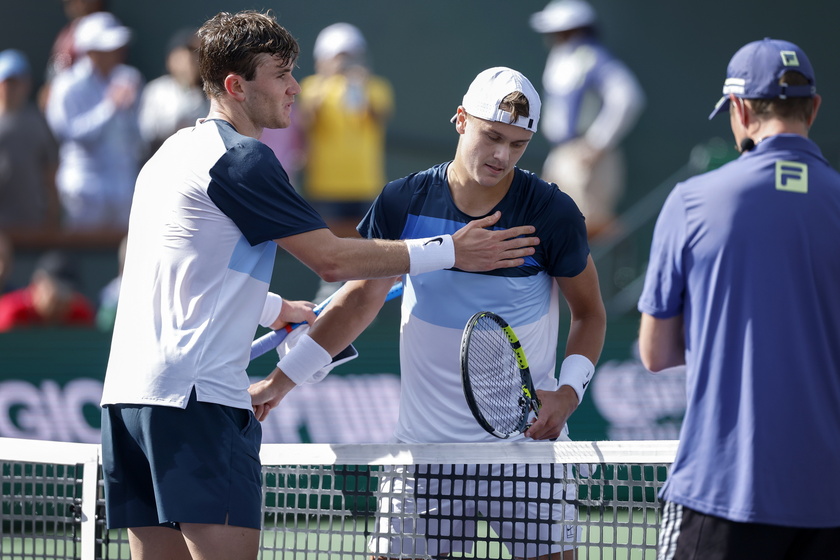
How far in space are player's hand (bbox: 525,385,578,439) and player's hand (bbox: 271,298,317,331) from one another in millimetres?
850

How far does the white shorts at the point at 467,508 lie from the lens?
3367 mm

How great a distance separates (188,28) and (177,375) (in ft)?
29.8

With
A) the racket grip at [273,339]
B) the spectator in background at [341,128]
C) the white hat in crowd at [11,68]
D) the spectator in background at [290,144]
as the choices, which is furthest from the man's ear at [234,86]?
the white hat in crowd at [11,68]

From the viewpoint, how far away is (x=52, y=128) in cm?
949

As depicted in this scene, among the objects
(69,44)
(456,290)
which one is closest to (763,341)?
(456,290)

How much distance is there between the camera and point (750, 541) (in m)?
2.55

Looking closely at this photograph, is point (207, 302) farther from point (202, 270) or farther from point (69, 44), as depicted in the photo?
point (69, 44)

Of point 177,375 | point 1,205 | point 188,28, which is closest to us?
point 177,375

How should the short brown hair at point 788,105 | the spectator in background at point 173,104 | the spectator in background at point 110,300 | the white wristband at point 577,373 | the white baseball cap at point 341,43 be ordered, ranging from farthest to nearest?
1. the white baseball cap at point 341,43
2. the spectator in background at point 173,104
3. the spectator in background at point 110,300
4. the white wristband at point 577,373
5. the short brown hair at point 788,105

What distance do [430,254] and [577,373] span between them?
2.10ft

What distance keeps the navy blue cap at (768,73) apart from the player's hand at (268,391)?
168 cm

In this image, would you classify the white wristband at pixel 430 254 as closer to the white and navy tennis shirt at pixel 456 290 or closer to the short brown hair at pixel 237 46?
the white and navy tennis shirt at pixel 456 290

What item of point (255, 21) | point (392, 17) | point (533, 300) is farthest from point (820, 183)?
point (392, 17)

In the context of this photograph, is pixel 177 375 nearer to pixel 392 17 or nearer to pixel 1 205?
pixel 1 205
